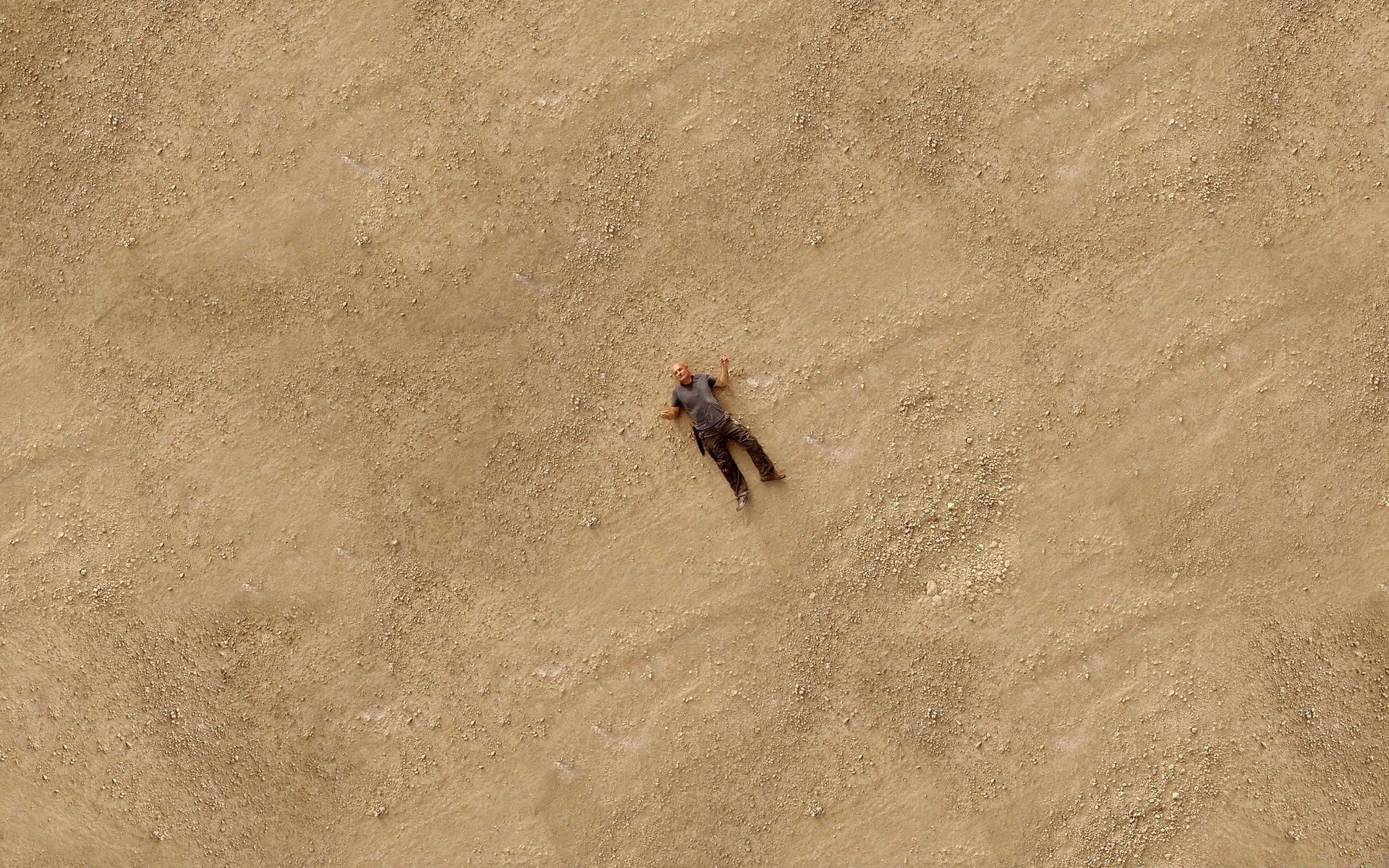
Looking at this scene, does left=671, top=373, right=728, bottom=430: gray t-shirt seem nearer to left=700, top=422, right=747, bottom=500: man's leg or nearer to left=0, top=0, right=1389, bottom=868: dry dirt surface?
left=700, top=422, right=747, bottom=500: man's leg

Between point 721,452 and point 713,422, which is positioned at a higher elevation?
point 713,422

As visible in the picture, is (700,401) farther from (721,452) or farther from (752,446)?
(752,446)

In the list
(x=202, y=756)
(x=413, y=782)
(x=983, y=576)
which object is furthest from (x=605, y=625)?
(x=202, y=756)

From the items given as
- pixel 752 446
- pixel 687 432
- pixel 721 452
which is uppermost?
pixel 687 432

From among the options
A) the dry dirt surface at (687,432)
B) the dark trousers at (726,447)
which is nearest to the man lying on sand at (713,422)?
the dark trousers at (726,447)

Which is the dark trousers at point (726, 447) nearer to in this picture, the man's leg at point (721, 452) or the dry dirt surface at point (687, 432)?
the man's leg at point (721, 452)

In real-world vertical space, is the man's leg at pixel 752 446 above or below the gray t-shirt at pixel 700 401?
below

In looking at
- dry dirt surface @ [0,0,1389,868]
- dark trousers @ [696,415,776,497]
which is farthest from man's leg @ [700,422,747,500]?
dry dirt surface @ [0,0,1389,868]

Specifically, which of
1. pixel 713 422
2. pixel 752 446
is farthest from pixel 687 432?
pixel 752 446
